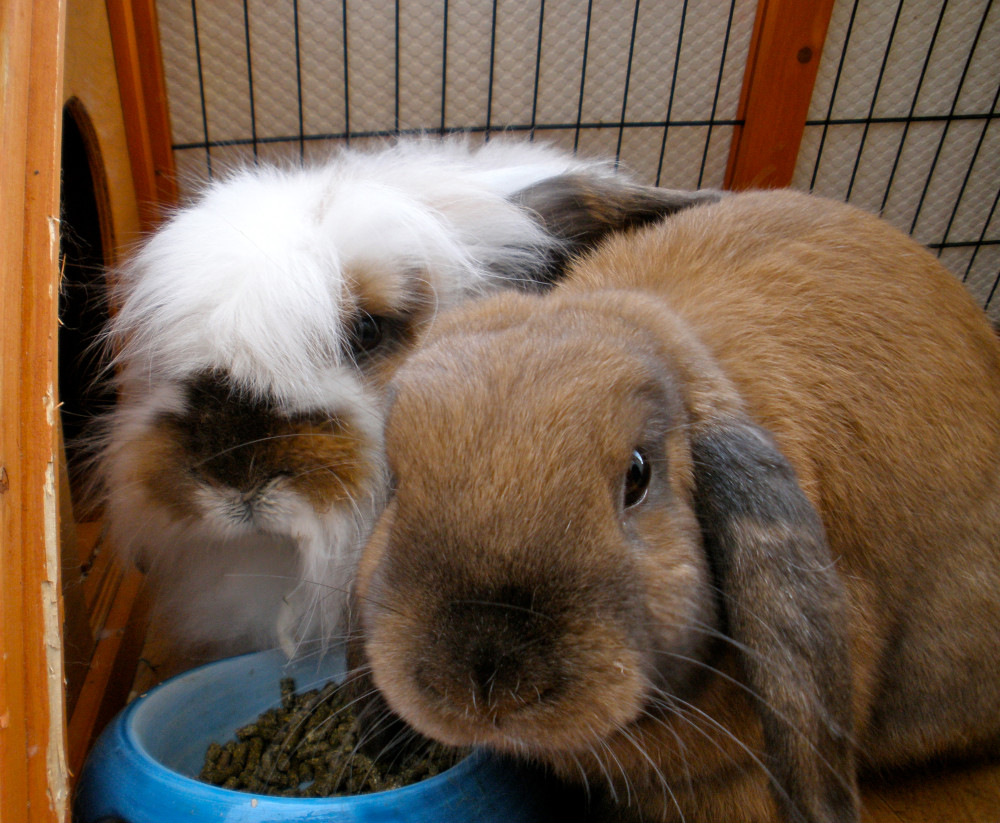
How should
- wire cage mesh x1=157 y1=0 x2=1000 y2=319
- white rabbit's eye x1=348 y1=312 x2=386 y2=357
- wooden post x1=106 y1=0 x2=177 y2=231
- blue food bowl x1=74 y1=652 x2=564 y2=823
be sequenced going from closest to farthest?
blue food bowl x1=74 y1=652 x2=564 y2=823
white rabbit's eye x1=348 y1=312 x2=386 y2=357
wooden post x1=106 y1=0 x2=177 y2=231
wire cage mesh x1=157 y1=0 x2=1000 y2=319

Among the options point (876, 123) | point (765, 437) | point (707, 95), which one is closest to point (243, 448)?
point (765, 437)

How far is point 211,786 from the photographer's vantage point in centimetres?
98

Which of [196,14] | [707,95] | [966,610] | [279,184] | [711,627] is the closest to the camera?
[711,627]

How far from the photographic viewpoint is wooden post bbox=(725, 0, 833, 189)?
1927mm

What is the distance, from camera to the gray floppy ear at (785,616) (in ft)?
2.64

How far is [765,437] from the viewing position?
0.87 m

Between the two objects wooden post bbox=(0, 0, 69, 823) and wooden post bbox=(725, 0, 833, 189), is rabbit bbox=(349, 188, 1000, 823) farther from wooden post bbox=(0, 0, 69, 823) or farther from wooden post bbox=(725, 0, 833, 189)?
wooden post bbox=(725, 0, 833, 189)

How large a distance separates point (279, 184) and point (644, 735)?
40.6 inches

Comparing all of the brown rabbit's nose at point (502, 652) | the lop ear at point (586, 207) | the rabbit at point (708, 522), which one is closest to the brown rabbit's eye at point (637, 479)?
the rabbit at point (708, 522)

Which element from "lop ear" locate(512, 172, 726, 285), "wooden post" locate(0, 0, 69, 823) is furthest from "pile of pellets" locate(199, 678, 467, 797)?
"lop ear" locate(512, 172, 726, 285)

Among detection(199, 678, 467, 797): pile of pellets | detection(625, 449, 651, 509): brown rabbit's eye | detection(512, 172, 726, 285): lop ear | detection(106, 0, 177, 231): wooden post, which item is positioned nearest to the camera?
detection(625, 449, 651, 509): brown rabbit's eye

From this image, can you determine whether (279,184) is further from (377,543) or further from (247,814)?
(247,814)

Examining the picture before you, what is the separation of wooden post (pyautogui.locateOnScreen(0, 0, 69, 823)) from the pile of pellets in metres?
0.41

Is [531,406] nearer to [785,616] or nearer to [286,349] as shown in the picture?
[785,616]
